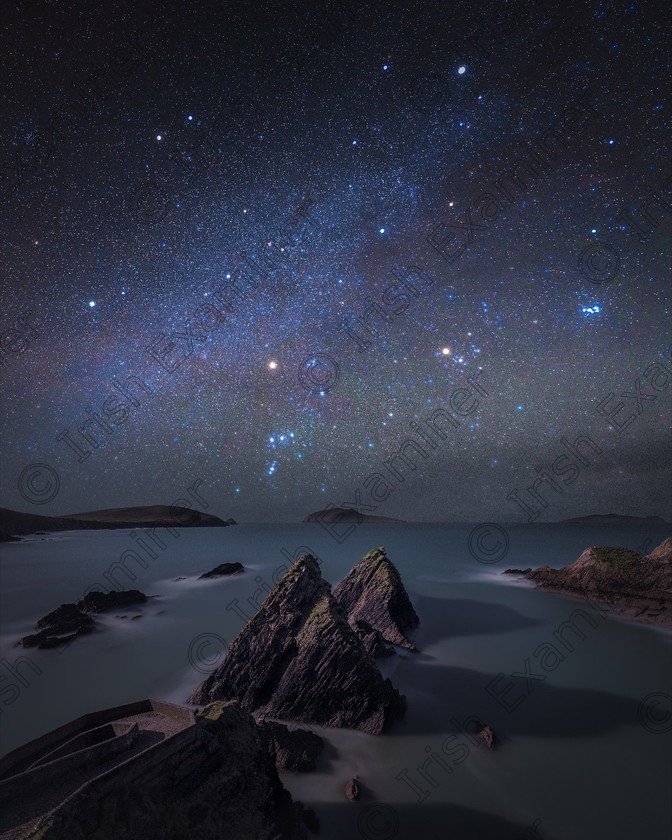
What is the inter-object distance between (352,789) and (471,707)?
8.72 m

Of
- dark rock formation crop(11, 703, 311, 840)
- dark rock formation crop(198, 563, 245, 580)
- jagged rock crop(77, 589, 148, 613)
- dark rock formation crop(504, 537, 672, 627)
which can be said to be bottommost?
dark rock formation crop(198, 563, 245, 580)

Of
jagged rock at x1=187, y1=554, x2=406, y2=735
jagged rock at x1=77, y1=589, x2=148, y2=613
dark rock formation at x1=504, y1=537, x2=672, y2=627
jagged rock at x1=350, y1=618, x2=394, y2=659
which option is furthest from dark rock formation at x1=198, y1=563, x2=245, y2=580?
jagged rock at x1=187, y1=554, x2=406, y2=735

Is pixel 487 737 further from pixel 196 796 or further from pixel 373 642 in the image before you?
pixel 196 796

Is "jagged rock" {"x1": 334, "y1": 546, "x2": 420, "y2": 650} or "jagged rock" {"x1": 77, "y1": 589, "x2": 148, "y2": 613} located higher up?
"jagged rock" {"x1": 334, "y1": 546, "x2": 420, "y2": 650}

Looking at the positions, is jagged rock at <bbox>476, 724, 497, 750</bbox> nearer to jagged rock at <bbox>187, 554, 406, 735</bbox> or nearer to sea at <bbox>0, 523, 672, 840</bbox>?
sea at <bbox>0, 523, 672, 840</bbox>

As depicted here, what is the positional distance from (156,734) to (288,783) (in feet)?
19.9

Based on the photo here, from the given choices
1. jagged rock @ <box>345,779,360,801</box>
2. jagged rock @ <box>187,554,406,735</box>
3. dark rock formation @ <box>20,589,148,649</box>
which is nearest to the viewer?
jagged rock @ <box>345,779,360,801</box>

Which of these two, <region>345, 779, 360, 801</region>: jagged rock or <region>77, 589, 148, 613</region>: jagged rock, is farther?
<region>77, 589, 148, 613</region>: jagged rock

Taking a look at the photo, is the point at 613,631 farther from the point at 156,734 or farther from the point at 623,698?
the point at 156,734

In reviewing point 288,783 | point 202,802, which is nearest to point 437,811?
point 288,783

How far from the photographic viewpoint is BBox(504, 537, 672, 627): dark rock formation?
116 ft

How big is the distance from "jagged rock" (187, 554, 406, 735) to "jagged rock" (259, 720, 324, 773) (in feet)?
5.20

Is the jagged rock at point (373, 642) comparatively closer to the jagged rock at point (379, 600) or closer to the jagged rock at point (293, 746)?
the jagged rock at point (379, 600)

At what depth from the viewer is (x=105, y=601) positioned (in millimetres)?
42969
